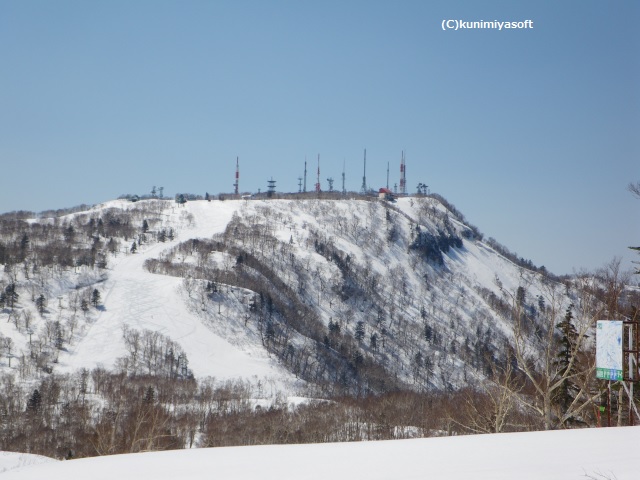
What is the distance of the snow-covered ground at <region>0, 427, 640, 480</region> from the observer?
13641 mm

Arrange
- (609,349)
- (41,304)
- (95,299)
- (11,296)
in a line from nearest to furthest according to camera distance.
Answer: (609,349) < (11,296) < (41,304) < (95,299)

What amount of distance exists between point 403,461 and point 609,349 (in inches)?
327

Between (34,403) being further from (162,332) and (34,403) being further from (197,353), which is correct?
(162,332)

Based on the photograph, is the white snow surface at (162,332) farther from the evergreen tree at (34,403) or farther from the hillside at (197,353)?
the evergreen tree at (34,403)

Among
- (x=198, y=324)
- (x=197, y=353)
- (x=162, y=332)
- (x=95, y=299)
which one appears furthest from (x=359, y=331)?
(x=95, y=299)

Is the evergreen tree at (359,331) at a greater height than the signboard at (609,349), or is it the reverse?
the signboard at (609,349)

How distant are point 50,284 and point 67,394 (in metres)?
50.2

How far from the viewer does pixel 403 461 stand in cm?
1541

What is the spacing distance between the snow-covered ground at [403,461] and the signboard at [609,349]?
245 cm

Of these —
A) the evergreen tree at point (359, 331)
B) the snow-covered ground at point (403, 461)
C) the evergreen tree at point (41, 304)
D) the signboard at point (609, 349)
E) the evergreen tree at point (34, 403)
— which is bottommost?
the evergreen tree at point (34, 403)

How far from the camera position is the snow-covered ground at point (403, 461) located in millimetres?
13641

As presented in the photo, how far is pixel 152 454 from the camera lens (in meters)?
19.1

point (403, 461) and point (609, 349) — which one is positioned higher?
point (609, 349)

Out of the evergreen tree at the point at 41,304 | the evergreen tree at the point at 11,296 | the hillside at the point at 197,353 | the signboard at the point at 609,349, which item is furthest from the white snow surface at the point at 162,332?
the signboard at the point at 609,349
